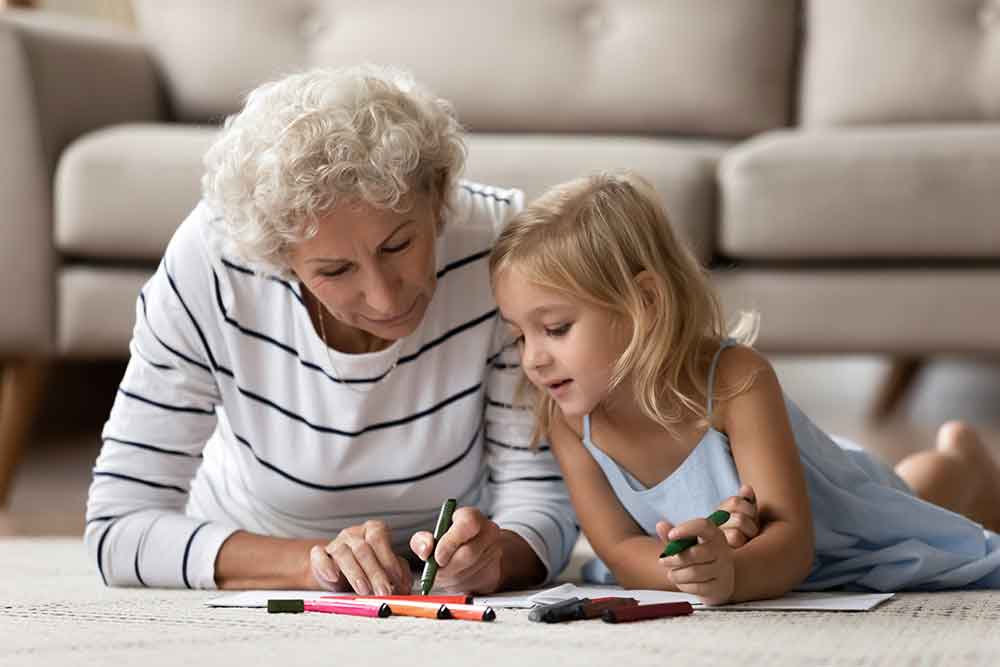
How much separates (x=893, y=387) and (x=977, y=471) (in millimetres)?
1380

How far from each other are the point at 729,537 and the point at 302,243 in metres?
0.43

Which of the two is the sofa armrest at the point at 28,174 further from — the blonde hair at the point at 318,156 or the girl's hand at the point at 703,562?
the girl's hand at the point at 703,562

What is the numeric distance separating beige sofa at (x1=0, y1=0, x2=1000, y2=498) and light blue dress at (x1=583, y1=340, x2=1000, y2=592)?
569 mm

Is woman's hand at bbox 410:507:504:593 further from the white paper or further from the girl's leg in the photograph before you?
the girl's leg

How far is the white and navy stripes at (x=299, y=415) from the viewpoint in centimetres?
136

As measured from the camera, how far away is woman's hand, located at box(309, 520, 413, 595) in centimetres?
119

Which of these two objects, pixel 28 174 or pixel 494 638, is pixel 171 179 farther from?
pixel 494 638

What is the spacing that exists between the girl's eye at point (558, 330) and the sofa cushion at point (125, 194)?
0.90 meters

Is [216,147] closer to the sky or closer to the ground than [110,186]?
closer to the sky

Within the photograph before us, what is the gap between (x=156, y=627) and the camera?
1.07m

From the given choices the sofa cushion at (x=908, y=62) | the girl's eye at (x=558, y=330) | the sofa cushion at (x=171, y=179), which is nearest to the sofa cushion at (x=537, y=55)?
the sofa cushion at (x=908, y=62)

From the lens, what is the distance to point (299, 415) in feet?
4.57

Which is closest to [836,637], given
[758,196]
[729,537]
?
[729,537]

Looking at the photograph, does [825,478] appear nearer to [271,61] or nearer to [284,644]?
[284,644]
